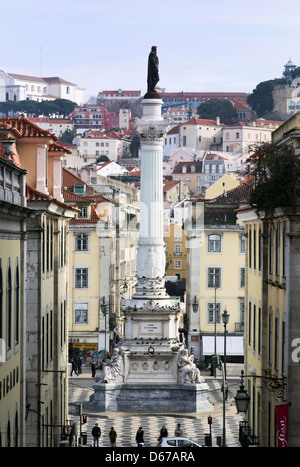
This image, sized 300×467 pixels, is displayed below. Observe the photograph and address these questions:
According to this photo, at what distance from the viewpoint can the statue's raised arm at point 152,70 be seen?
2302 inches

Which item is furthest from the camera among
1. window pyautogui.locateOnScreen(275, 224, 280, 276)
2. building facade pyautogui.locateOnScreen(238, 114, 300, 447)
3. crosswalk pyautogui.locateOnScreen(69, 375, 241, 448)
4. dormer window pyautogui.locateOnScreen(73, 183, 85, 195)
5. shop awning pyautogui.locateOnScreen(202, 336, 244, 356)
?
dormer window pyautogui.locateOnScreen(73, 183, 85, 195)

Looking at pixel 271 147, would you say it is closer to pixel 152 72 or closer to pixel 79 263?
pixel 152 72

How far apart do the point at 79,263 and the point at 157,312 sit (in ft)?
49.4

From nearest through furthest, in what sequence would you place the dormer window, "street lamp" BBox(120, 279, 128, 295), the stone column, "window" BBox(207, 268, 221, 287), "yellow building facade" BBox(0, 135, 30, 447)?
"yellow building facade" BBox(0, 135, 30, 447), the stone column, "window" BBox(207, 268, 221, 287), the dormer window, "street lamp" BBox(120, 279, 128, 295)

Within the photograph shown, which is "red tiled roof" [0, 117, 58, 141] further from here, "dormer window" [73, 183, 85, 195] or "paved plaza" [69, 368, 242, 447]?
"dormer window" [73, 183, 85, 195]

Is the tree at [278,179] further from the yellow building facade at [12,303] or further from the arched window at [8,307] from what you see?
the arched window at [8,307]

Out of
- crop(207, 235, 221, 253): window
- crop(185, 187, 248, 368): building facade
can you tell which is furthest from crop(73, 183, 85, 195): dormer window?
crop(207, 235, 221, 253): window

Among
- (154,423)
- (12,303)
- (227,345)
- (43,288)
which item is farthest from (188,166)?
(12,303)

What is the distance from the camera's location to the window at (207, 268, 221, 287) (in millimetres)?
67625

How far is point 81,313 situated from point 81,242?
4.47 meters

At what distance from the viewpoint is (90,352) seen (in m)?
68.3

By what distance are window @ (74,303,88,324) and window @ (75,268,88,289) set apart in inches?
47.6

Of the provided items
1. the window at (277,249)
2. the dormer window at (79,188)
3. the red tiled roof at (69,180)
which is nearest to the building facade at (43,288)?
the window at (277,249)
